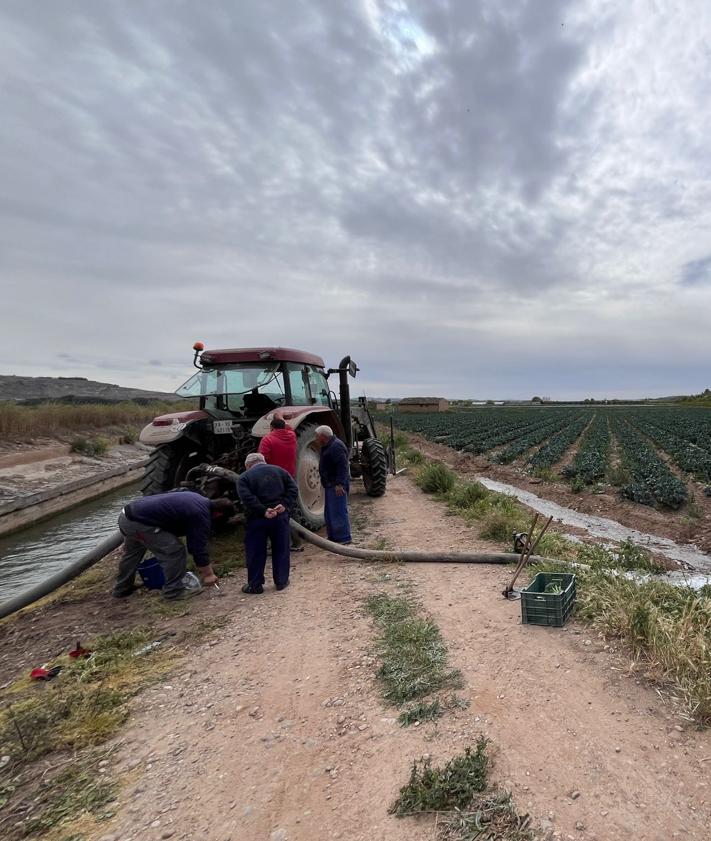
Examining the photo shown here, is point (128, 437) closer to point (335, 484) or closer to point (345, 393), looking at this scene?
point (345, 393)

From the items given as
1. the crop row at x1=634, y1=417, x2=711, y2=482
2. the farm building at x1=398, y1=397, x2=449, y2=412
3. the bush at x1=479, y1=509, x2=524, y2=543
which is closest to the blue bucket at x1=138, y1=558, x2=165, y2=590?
the bush at x1=479, y1=509, x2=524, y2=543

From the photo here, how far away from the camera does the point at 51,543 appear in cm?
931

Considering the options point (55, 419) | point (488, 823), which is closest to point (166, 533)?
point (488, 823)

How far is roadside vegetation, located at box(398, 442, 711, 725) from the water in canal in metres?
6.91

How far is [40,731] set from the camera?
9.72 ft

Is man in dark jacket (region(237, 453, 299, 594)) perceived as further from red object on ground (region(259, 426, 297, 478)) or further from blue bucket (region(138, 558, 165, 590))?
blue bucket (region(138, 558, 165, 590))

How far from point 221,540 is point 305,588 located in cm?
254

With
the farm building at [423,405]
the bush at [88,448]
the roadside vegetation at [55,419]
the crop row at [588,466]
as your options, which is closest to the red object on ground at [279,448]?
the crop row at [588,466]

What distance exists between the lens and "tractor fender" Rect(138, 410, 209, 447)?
6.14 meters

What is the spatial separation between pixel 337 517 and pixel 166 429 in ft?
8.06

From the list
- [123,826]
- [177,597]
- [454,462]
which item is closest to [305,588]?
[177,597]

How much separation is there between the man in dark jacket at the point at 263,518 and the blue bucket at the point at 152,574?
3.29 ft

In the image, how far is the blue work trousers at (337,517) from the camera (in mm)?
6332

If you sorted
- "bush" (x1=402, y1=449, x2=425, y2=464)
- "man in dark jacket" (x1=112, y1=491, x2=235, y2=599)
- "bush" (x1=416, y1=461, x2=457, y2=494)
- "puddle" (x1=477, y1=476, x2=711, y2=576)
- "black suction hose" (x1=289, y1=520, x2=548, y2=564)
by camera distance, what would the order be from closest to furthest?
Answer: "man in dark jacket" (x1=112, y1=491, x2=235, y2=599)
"black suction hose" (x1=289, y1=520, x2=548, y2=564)
"puddle" (x1=477, y1=476, x2=711, y2=576)
"bush" (x1=416, y1=461, x2=457, y2=494)
"bush" (x1=402, y1=449, x2=425, y2=464)
